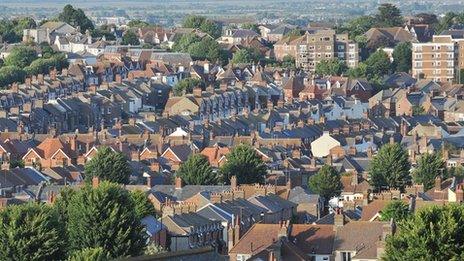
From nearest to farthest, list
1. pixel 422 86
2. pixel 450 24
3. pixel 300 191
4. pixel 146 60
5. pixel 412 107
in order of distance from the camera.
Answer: pixel 300 191 < pixel 412 107 < pixel 422 86 < pixel 146 60 < pixel 450 24

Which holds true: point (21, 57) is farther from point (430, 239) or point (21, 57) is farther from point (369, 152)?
point (430, 239)

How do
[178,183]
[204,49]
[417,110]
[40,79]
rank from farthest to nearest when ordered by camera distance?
[204,49] → [40,79] → [417,110] → [178,183]

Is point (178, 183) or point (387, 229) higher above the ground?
point (387, 229)

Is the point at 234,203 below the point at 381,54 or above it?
above

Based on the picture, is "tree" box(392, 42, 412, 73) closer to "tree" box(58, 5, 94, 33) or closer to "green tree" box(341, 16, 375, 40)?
"green tree" box(341, 16, 375, 40)

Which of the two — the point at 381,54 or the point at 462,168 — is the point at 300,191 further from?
the point at 381,54

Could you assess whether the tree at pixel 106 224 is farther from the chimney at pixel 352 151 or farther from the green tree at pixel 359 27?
the green tree at pixel 359 27

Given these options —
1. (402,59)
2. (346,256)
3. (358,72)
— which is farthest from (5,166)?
(402,59)

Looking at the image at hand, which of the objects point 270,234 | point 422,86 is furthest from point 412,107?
point 270,234
